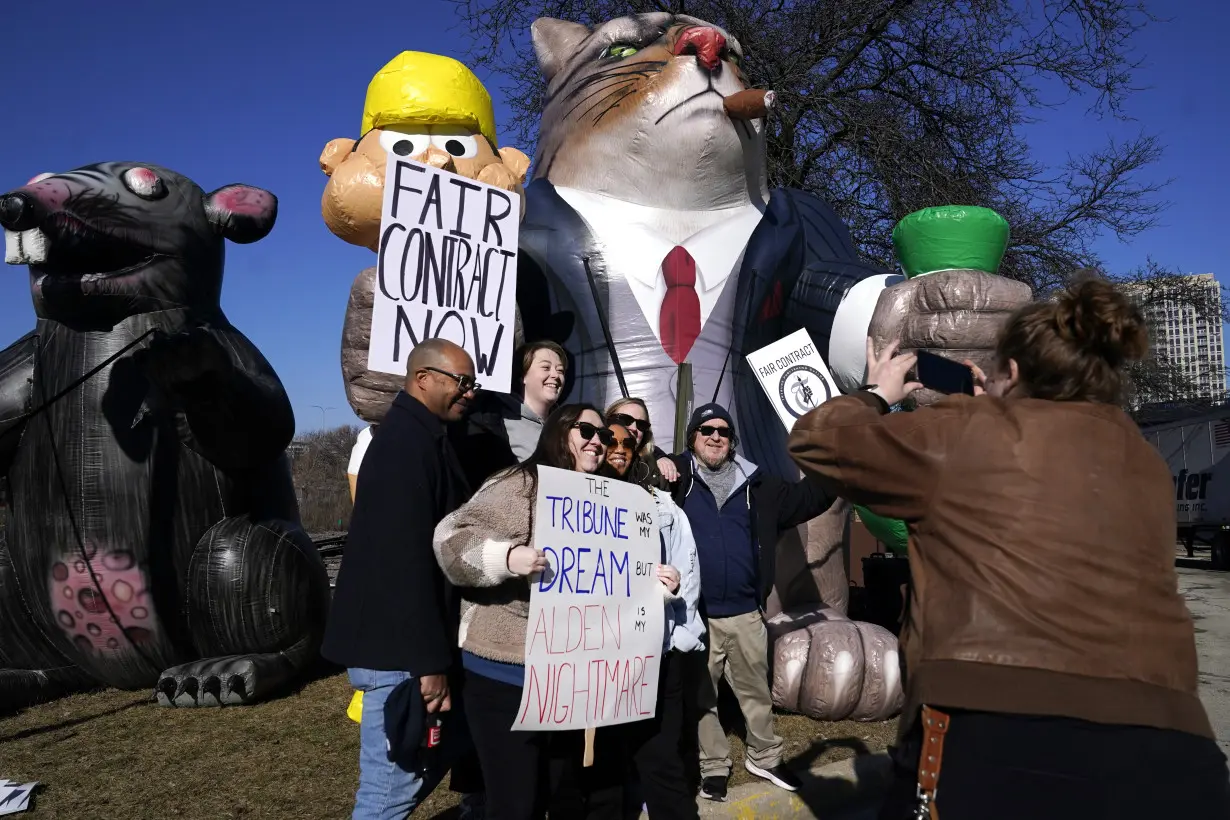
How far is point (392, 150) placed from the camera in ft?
13.8

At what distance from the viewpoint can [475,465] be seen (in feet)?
10.9

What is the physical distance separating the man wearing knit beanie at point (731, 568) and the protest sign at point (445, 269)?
822mm

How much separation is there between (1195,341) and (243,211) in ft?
58.1

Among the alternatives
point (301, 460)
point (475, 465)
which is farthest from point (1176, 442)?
point (301, 460)

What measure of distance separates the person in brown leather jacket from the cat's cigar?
9.29 ft

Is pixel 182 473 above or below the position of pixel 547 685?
above

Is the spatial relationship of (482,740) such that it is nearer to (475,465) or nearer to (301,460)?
(475,465)

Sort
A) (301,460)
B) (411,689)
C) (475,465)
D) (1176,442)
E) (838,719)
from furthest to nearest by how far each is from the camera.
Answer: (301,460) < (1176,442) < (838,719) < (475,465) < (411,689)

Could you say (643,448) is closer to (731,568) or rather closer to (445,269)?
(731,568)

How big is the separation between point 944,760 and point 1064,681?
23cm

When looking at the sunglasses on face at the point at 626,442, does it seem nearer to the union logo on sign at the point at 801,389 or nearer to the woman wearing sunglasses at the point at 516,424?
the woman wearing sunglasses at the point at 516,424

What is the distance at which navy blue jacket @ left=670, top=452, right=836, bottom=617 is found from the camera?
3.60m

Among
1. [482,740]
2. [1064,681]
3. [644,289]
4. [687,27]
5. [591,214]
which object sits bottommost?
[482,740]

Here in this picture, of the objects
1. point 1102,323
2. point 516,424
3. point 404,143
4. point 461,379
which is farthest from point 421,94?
point 1102,323
